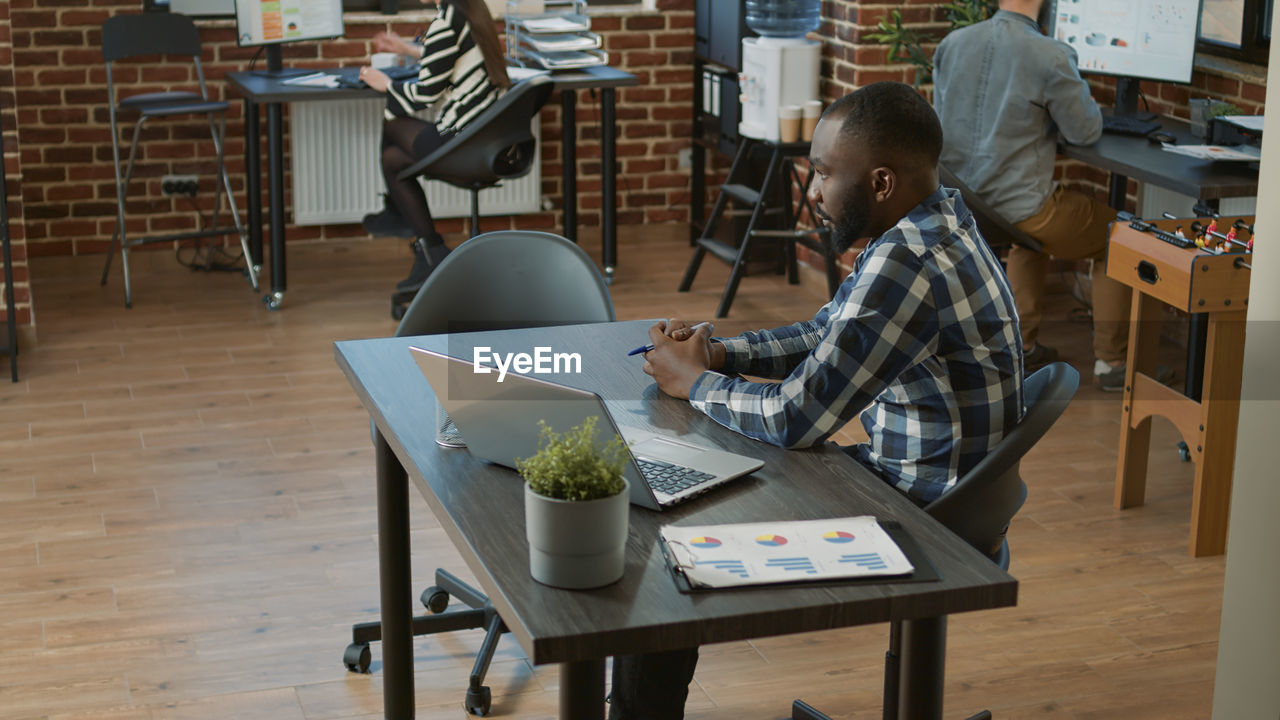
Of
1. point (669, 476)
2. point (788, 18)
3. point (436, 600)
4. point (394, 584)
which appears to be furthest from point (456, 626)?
point (788, 18)

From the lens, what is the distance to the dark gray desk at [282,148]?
5.20 meters

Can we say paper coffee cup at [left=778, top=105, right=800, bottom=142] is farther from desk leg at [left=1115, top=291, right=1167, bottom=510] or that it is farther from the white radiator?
desk leg at [left=1115, top=291, right=1167, bottom=510]

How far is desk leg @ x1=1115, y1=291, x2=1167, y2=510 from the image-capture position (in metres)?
3.52

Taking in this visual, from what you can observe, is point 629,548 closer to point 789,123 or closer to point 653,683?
point 653,683

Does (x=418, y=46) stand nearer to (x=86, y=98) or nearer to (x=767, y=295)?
(x=86, y=98)

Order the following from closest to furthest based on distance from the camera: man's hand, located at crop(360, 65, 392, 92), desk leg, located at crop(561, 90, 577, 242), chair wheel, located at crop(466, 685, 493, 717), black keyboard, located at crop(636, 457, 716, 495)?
black keyboard, located at crop(636, 457, 716, 495), chair wheel, located at crop(466, 685, 493, 717), man's hand, located at crop(360, 65, 392, 92), desk leg, located at crop(561, 90, 577, 242)

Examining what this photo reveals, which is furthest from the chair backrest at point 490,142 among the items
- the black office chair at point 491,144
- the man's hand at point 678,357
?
the man's hand at point 678,357

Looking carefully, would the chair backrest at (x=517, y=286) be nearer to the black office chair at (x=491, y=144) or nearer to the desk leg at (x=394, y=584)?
the desk leg at (x=394, y=584)

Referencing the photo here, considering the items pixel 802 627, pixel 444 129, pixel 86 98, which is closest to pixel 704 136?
pixel 444 129

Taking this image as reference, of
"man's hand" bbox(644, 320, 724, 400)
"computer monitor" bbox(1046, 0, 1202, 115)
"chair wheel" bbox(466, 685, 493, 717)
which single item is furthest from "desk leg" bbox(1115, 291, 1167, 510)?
"chair wheel" bbox(466, 685, 493, 717)

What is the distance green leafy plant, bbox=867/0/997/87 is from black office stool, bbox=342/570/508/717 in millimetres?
2881

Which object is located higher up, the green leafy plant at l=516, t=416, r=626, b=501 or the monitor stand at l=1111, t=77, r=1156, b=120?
the monitor stand at l=1111, t=77, r=1156, b=120

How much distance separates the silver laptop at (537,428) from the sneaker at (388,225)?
3.60m

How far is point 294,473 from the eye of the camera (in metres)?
3.81
